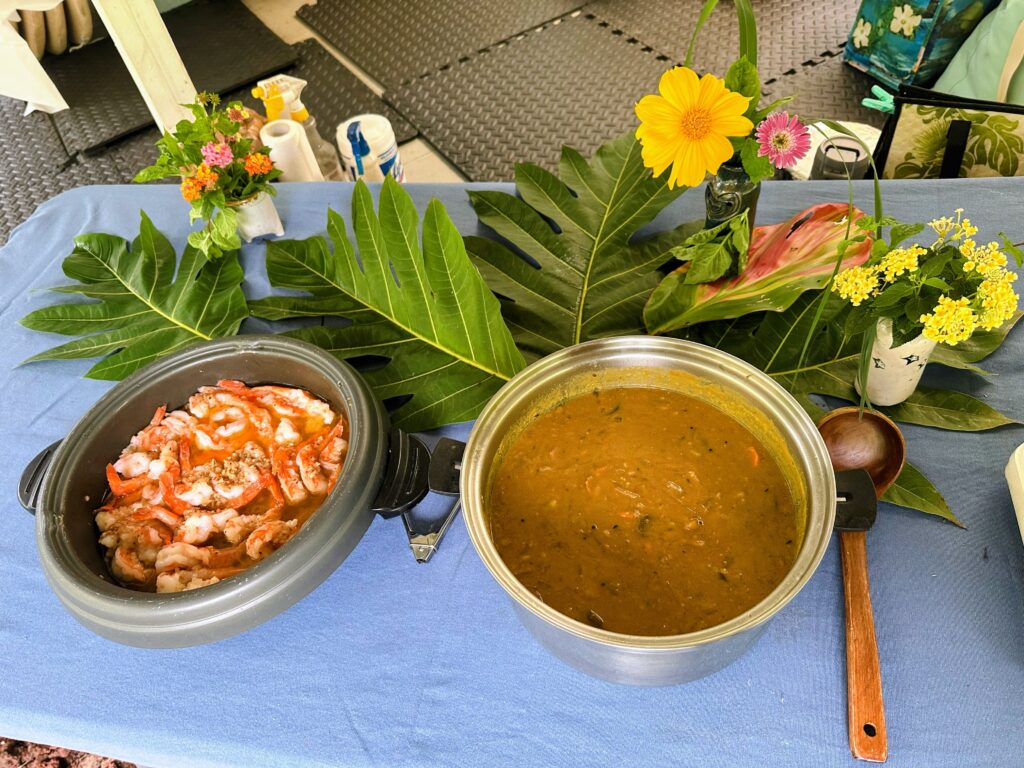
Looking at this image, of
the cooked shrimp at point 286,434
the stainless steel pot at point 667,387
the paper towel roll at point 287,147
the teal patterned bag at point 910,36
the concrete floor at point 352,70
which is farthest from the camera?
the concrete floor at point 352,70

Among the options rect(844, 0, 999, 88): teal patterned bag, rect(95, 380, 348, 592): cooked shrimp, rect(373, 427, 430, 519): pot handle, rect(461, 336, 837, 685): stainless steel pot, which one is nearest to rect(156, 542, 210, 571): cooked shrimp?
rect(95, 380, 348, 592): cooked shrimp

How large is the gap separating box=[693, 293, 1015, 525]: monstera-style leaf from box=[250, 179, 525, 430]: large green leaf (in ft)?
1.16

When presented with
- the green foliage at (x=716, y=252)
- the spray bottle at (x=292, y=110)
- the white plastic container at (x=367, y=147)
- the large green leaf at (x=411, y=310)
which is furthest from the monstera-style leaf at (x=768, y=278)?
the spray bottle at (x=292, y=110)

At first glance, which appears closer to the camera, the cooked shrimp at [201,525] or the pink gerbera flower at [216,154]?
the cooked shrimp at [201,525]

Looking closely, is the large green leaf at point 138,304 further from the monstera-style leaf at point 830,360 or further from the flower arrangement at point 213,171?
the monstera-style leaf at point 830,360

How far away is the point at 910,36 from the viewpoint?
2234mm

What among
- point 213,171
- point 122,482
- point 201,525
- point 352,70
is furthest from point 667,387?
point 352,70

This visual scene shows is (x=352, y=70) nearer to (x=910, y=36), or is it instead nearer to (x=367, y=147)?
(x=367, y=147)

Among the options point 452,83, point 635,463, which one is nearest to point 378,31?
point 452,83

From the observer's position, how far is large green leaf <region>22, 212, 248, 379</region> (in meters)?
1.18

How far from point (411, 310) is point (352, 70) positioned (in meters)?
2.06

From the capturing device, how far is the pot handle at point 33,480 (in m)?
0.93

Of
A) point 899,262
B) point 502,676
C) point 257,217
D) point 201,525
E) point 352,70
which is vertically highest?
point 899,262

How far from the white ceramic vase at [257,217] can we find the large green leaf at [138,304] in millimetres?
Answer: 55
